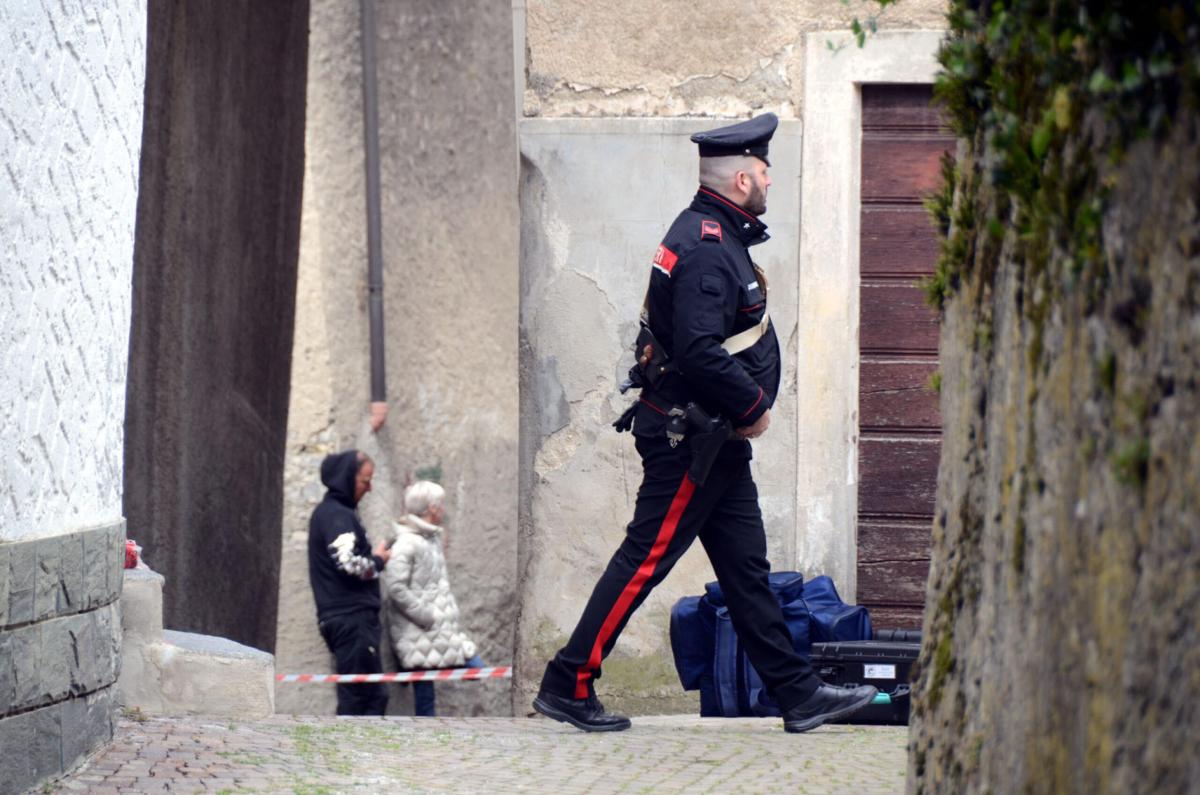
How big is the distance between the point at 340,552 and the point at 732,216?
4063 mm

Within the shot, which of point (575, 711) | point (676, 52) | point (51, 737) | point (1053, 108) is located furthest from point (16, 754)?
point (676, 52)

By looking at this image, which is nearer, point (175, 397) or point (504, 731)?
point (504, 731)

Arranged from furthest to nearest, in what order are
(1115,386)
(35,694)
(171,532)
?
→ (171,532) → (35,694) → (1115,386)

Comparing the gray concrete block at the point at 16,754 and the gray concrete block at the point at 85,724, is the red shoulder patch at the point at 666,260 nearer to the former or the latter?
the gray concrete block at the point at 85,724

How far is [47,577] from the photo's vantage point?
4695mm

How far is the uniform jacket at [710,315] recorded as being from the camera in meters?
5.63

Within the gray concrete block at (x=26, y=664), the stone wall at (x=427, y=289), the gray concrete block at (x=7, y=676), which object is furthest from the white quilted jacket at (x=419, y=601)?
the gray concrete block at (x=7, y=676)

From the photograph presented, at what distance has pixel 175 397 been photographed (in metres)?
9.22

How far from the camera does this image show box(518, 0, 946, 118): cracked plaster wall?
25.0 feet

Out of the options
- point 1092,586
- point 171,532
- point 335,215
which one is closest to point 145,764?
point 1092,586

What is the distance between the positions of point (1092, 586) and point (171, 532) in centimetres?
734

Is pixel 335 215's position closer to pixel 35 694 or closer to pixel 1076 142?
pixel 35 694

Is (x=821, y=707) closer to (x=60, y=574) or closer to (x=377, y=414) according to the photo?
(x=60, y=574)

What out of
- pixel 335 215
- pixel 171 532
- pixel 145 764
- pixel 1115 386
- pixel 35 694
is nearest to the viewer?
pixel 1115 386
